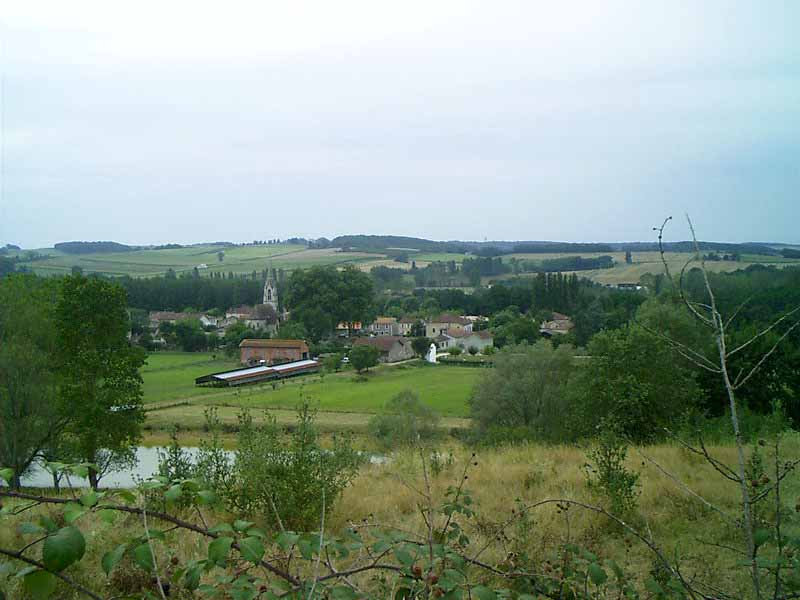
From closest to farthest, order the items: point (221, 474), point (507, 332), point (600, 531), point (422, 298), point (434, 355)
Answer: point (600, 531) < point (221, 474) < point (507, 332) < point (434, 355) < point (422, 298)

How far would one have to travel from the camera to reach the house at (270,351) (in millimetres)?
34603

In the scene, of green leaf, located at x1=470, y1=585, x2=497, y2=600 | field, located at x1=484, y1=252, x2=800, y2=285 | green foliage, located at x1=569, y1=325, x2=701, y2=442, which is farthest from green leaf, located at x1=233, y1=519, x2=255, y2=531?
green foliage, located at x1=569, y1=325, x2=701, y2=442

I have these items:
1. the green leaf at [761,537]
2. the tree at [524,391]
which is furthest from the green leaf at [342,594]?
the tree at [524,391]

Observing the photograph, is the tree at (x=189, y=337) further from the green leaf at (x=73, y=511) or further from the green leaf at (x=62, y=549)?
the green leaf at (x=62, y=549)

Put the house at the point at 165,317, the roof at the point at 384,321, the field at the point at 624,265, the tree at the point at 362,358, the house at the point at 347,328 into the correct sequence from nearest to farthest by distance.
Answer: the field at the point at 624,265 → the tree at the point at 362,358 → the house at the point at 165,317 → the house at the point at 347,328 → the roof at the point at 384,321

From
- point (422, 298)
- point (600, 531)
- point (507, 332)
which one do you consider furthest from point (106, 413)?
point (422, 298)

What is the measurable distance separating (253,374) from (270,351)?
5348 mm

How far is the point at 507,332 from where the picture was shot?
38.6 m

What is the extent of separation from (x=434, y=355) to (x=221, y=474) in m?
36.6

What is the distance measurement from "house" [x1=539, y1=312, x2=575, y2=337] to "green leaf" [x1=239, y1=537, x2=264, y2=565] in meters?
33.7

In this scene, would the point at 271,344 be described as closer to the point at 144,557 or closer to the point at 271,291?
the point at 271,291

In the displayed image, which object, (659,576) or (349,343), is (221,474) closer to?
(659,576)

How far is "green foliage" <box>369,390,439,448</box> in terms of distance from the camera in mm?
17609

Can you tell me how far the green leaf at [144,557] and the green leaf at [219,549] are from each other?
14cm
